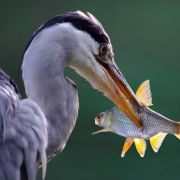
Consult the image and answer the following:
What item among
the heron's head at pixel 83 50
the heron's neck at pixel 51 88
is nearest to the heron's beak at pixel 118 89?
the heron's head at pixel 83 50

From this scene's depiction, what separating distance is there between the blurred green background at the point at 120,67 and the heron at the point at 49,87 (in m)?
1.45

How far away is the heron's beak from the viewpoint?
4.71ft

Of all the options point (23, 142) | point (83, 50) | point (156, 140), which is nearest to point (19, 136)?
point (23, 142)

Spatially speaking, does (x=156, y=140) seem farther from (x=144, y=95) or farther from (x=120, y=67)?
(x=120, y=67)

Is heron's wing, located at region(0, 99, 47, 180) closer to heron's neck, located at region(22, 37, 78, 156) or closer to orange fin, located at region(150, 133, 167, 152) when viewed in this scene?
heron's neck, located at region(22, 37, 78, 156)

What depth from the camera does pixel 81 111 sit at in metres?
2.88

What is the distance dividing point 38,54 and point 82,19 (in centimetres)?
14

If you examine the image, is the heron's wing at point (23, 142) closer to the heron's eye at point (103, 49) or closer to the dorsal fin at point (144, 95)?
the heron's eye at point (103, 49)

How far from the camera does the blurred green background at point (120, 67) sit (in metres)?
2.86

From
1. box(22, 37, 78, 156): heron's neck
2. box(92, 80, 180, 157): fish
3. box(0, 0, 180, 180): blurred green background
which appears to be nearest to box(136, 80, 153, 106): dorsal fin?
box(92, 80, 180, 157): fish

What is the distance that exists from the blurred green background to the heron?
145 centimetres

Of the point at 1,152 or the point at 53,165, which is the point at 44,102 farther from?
the point at 53,165

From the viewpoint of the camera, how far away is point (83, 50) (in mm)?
1374

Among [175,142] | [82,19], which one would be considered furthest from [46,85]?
[175,142]
